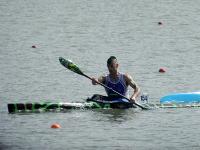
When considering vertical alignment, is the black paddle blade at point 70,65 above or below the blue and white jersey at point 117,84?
above

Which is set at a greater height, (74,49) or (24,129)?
(74,49)

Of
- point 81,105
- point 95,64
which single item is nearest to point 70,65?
point 81,105

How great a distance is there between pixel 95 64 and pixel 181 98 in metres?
7.14

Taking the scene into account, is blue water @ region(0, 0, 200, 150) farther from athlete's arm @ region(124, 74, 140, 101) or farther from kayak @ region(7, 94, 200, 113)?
athlete's arm @ region(124, 74, 140, 101)

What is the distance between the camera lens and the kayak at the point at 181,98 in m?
25.0

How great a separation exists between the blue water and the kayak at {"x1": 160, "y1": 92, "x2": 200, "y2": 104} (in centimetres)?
65

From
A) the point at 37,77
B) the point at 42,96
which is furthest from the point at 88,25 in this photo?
the point at 42,96

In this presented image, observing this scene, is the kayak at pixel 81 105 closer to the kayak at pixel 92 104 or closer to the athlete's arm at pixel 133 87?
the kayak at pixel 92 104

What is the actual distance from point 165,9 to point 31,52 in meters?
15.4

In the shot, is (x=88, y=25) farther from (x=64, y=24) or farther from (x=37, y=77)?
(x=37, y=77)

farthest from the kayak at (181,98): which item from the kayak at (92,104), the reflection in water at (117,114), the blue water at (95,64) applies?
the kayak at (92,104)

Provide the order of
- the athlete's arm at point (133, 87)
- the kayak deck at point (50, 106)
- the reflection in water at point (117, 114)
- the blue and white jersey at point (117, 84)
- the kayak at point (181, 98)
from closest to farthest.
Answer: the reflection in water at point (117, 114)
the kayak deck at point (50, 106)
the athlete's arm at point (133, 87)
the blue and white jersey at point (117, 84)
the kayak at point (181, 98)

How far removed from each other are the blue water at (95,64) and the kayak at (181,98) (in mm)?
646

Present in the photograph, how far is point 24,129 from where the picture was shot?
22.0m
